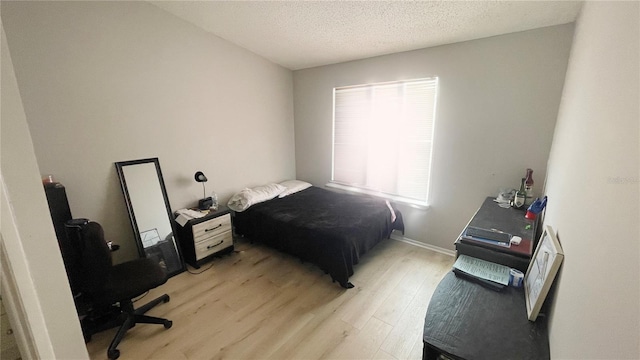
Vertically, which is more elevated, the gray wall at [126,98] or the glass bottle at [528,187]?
the gray wall at [126,98]

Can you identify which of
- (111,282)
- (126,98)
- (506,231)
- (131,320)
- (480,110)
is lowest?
(131,320)

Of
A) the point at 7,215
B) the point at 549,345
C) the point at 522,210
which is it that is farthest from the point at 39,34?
the point at 522,210

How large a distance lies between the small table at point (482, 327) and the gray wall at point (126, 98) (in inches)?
114

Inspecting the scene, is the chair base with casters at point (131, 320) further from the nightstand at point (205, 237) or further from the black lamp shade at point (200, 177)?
the black lamp shade at point (200, 177)

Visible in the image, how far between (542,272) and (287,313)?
1.80m

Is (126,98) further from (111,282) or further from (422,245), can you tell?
(422,245)

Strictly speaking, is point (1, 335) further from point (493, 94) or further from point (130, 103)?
point (493, 94)

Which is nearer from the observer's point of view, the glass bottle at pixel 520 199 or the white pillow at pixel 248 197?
the glass bottle at pixel 520 199

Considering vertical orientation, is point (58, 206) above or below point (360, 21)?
below

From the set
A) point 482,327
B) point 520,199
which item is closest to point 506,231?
point 520,199

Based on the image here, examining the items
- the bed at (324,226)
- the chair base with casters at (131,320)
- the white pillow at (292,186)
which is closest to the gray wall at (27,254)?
the chair base with casters at (131,320)

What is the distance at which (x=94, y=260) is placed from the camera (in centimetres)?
158

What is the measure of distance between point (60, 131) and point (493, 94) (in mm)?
4065

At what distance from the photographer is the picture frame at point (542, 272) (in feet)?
3.26
